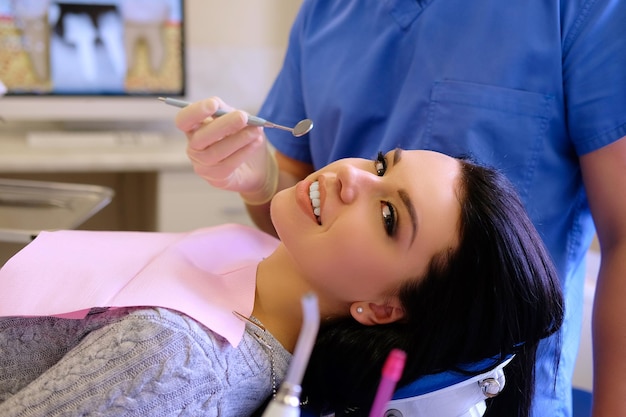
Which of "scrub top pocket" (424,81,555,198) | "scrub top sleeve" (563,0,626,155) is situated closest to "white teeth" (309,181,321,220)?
"scrub top pocket" (424,81,555,198)

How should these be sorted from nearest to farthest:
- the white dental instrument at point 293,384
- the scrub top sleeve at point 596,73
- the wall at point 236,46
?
the white dental instrument at point 293,384 < the scrub top sleeve at point 596,73 < the wall at point 236,46

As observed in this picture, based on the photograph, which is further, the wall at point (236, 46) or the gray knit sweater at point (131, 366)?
the wall at point (236, 46)

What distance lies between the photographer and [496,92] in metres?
0.91

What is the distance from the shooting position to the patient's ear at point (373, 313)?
854 mm

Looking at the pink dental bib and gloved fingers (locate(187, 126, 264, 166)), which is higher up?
gloved fingers (locate(187, 126, 264, 166))

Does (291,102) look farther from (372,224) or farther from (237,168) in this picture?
(372,224)

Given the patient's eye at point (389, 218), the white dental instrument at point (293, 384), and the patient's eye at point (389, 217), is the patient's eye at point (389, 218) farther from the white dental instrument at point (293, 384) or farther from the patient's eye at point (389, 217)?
the white dental instrument at point (293, 384)

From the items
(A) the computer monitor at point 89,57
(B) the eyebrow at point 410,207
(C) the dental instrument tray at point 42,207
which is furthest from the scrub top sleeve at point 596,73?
(A) the computer monitor at point 89,57

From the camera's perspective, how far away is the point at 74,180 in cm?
237

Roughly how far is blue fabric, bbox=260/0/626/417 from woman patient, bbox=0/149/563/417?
3.4 inches

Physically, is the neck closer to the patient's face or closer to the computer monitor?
the patient's face

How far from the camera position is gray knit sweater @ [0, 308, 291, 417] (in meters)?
0.73

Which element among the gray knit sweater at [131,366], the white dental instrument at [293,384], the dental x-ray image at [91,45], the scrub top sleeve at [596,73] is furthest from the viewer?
the dental x-ray image at [91,45]

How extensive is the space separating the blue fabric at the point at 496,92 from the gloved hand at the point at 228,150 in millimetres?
106
